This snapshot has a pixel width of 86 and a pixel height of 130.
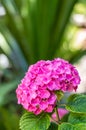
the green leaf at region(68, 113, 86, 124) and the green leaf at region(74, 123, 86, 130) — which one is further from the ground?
the green leaf at region(68, 113, 86, 124)

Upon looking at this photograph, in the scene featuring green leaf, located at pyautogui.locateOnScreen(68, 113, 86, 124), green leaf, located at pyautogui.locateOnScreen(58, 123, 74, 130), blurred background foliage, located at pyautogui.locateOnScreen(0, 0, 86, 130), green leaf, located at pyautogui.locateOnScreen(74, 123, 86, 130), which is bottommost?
green leaf, located at pyautogui.locateOnScreen(74, 123, 86, 130)

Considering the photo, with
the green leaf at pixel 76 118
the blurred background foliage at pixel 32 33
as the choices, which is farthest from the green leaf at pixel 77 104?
the blurred background foliage at pixel 32 33

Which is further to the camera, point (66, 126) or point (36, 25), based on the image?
point (36, 25)

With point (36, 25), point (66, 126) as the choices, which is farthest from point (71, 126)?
point (36, 25)

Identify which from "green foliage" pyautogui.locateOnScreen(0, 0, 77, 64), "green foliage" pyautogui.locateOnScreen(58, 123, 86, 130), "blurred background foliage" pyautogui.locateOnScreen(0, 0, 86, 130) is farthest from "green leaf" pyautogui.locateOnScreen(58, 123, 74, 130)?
"green foliage" pyautogui.locateOnScreen(0, 0, 77, 64)

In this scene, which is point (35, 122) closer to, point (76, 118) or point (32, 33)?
point (76, 118)

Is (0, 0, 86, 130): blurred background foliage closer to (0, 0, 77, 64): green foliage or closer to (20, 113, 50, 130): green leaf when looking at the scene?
(0, 0, 77, 64): green foliage

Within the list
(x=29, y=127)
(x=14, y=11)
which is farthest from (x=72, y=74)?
(x=14, y=11)
